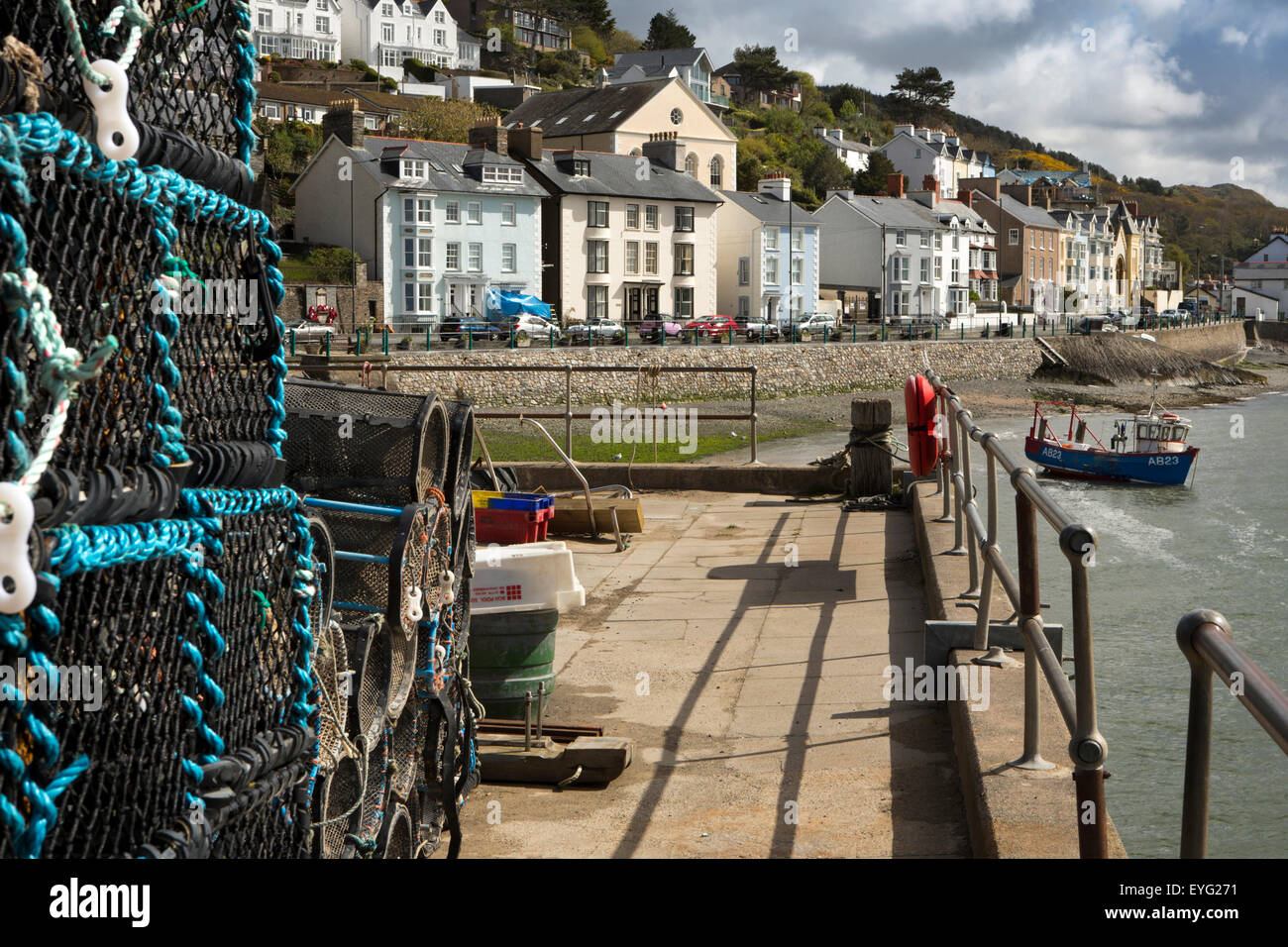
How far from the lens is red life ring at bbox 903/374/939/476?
10156 millimetres

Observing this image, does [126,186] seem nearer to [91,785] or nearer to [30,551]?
[30,551]

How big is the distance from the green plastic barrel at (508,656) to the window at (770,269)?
214ft

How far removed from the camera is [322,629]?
138 inches

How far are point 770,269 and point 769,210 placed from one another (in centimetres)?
388

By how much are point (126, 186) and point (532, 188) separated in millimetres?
57206

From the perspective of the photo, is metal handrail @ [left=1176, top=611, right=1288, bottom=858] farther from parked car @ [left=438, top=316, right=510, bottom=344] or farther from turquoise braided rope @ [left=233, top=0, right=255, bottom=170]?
parked car @ [left=438, top=316, right=510, bottom=344]

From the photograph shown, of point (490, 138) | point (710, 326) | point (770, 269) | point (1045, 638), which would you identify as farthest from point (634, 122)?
point (1045, 638)

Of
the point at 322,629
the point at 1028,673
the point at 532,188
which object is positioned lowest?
the point at 1028,673

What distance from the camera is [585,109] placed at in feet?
256

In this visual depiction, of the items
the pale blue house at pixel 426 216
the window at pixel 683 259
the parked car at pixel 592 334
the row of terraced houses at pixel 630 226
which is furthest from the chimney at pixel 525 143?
the parked car at pixel 592 334

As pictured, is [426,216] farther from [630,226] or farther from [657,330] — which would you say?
[630,226]
